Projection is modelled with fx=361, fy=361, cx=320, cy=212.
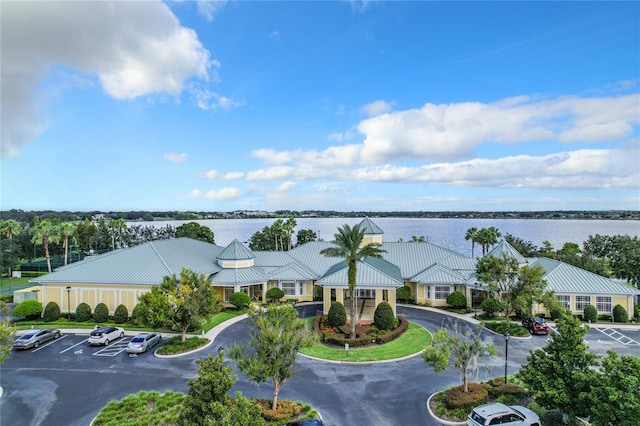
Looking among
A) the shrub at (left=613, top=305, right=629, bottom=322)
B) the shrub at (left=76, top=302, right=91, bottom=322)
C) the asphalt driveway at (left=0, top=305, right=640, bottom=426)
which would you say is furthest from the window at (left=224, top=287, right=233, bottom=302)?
the shrub at (left=613, top=305, right=629, bottom=322)

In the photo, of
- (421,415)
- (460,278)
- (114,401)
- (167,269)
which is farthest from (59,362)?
(460,278)

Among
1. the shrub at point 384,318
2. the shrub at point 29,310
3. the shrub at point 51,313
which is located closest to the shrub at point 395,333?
the shrub at point 384,318

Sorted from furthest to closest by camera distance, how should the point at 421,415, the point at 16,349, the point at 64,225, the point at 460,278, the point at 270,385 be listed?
1. the point at 64,225
2. the point at 460,278
3. the point at 16,349
4. the point at 270,385
5. the point at 421,415

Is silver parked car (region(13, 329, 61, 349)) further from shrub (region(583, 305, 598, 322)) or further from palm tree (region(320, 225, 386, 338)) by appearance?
shrub (region(583, 305, 598, 322))

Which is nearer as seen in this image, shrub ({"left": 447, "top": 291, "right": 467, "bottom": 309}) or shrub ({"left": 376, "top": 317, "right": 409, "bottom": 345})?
shrub ({"left": 376, "top": 317, "right": 409, "bottom": 345})

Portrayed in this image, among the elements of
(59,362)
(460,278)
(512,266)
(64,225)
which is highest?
(64,225)

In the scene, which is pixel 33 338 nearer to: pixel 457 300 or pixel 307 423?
pixel 307 423

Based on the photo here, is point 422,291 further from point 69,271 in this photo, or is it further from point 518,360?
point 69,271
